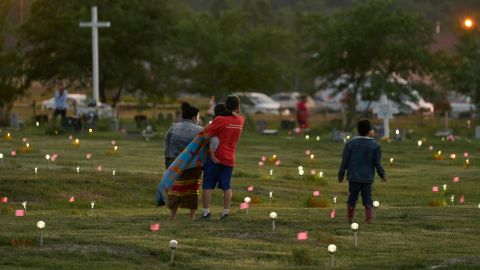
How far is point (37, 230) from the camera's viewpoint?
705 inches

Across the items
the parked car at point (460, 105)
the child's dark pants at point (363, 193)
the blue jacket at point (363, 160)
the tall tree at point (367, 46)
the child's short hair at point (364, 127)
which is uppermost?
the tall tree at point (367, 46)

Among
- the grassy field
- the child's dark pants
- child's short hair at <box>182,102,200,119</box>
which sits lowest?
the grassy field

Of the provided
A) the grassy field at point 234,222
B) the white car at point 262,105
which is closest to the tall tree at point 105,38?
the white car at point 262,105

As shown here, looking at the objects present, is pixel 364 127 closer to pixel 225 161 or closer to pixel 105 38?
pixel 225 161

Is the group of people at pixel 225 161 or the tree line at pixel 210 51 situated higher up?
the tree line at pixel 210 51

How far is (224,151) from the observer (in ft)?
65.0

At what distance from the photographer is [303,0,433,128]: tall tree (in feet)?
184

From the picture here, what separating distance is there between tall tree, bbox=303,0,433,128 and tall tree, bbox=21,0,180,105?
864cm

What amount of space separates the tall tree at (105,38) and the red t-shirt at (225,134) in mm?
41643

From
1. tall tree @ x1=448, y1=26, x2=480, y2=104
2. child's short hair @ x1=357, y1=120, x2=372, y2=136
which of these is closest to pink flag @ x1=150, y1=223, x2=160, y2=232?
child's short hair @ x1=357, y1=120, x2=372, y2=136

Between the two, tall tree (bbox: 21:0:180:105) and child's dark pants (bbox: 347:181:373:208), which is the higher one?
tall tree (bbox: 21:0:180:105)

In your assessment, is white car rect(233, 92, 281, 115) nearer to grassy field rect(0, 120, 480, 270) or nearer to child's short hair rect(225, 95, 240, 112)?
grassy field rect(0, 120, 480, 270)

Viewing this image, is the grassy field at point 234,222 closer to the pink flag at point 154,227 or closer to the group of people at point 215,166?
the pink flag at point 154,227

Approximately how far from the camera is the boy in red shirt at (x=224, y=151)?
1978 cm
